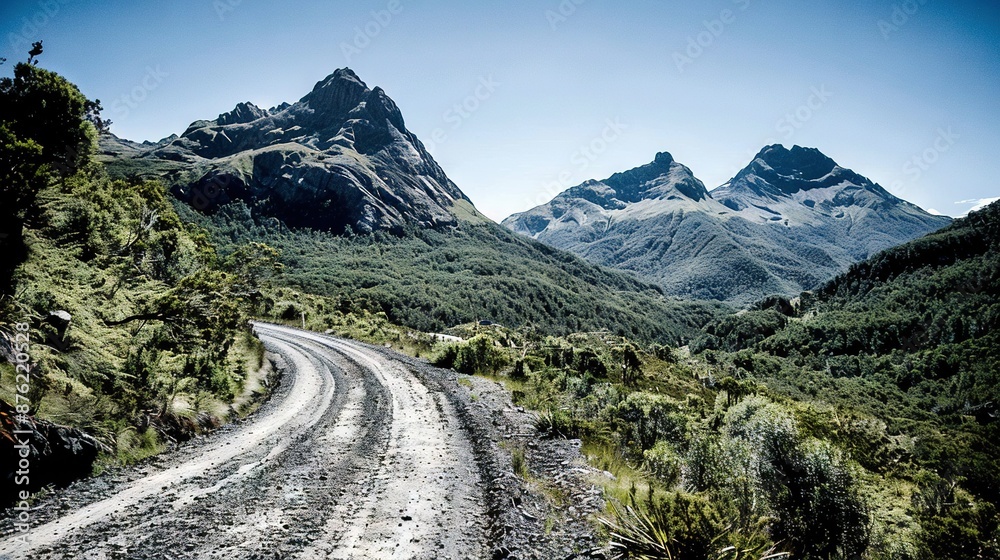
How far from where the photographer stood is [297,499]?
24.7 feet

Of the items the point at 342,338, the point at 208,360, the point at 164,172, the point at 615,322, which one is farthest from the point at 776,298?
the point at 164,172

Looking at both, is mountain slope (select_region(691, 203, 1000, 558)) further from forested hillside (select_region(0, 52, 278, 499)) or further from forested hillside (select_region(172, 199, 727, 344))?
forested hillside (select_region(172, 199, 727, 344))

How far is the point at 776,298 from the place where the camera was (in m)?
190

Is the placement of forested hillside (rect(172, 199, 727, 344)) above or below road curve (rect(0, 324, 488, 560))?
above

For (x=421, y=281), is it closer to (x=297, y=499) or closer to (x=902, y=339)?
(x=297, y=499)

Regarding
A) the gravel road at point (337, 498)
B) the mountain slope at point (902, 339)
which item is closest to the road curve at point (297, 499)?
the gravel road at point (337, 498)

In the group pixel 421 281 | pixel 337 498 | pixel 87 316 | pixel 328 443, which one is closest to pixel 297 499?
pixel 337 498

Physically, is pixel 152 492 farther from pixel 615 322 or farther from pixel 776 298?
pixel 776 298

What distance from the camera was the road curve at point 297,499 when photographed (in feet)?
19.5

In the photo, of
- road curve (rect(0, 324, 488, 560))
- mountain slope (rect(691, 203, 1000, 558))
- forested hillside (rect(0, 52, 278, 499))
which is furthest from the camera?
mountain slope (rect(691, 203, 1000, 558))

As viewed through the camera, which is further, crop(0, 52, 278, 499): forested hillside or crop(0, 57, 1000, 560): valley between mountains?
crop(0, 52, 278, 499): forested hillside

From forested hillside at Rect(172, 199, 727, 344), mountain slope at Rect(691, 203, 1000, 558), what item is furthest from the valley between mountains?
forested hillside at Rect(172, 199, 727, 344)

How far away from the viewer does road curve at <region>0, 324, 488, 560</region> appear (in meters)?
5.96

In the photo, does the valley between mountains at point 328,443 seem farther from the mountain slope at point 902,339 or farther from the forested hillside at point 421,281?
the forested hillside at point 421,281
